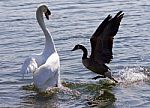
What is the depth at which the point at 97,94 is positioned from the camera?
36.8 feet

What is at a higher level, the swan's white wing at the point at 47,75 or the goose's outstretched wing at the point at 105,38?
the goose's outstretched wing at the point at 105,38

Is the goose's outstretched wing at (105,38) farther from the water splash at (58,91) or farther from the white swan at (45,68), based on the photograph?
the water splash at (58,91)

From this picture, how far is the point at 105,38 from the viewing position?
37.7ft

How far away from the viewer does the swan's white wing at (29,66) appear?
1034 centimetres

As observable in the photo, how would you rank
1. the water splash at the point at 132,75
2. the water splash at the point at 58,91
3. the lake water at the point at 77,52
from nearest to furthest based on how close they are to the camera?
the lake water at the point at 77,52 → the water splash at the point at 58,91 → the water splash at the point at 132,75

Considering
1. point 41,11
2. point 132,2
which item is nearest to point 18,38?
point 41,11

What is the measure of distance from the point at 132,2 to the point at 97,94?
8.52 meters

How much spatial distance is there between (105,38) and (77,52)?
2416mm

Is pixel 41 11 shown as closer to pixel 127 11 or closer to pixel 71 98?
pixel 71 98

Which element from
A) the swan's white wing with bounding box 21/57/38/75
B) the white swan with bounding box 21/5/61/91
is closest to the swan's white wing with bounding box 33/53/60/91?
the white swan with bounding box 21/5/61/91

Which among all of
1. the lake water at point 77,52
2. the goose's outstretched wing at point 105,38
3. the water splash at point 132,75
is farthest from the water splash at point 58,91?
the water splash at point 132,75

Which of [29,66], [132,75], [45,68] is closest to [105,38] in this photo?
[132,75]

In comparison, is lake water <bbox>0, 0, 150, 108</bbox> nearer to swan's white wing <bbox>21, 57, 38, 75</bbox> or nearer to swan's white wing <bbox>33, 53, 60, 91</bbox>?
swan's white wing <bbox>33, 53, 60, 91</bbox>

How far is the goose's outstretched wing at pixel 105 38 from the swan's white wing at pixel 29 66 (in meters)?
1.36
